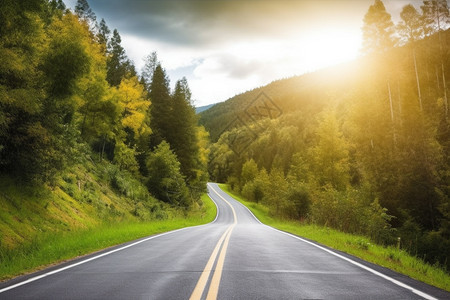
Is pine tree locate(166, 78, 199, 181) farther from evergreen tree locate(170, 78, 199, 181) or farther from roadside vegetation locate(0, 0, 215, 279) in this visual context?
roadside vegetation locate(0, 0, 215, 279)

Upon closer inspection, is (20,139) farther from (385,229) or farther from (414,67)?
(414,67)

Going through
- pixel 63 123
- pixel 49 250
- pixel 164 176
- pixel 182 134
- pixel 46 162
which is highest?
pixel 182 134

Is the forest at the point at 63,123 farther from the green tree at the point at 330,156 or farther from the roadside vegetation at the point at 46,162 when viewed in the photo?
the green tree at the point at 330,156

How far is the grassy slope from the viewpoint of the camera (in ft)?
29.6

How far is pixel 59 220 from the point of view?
15.0m

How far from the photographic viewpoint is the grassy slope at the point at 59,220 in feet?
29.6

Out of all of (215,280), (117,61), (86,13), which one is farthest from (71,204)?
(117,61)

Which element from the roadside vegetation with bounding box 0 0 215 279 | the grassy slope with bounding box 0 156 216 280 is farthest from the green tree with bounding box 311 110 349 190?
the grassy slope with bounding box 0 156 216 280

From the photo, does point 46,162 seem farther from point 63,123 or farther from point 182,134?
point 182,134

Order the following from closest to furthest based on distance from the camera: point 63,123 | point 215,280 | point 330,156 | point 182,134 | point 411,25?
point 215,280 → point 63,123 → point 411,25 → point 330,156 → point 182,134

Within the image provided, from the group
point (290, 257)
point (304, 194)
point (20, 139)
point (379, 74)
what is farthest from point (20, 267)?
point (304, 194)

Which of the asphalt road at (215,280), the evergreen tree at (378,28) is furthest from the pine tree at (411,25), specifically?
the asphalt road at (215,280)

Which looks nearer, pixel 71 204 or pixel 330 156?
pixel 71 204

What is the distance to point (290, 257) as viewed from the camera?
905 centimetres
